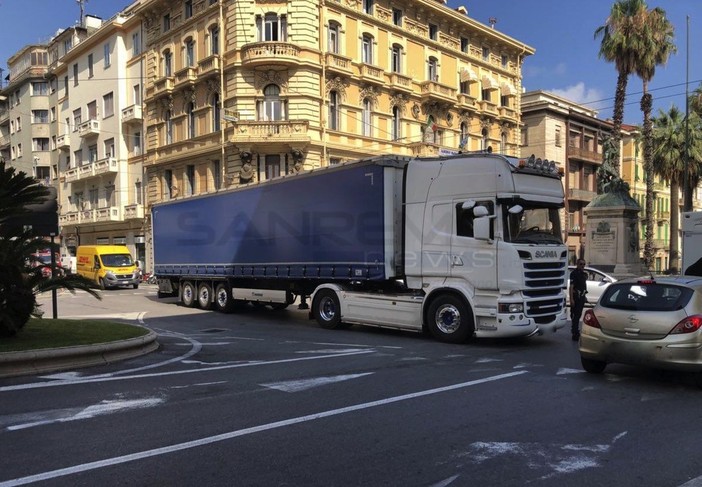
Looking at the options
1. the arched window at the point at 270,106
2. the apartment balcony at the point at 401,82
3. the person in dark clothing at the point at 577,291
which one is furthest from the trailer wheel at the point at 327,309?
the apartment balcony at the point at 401,82

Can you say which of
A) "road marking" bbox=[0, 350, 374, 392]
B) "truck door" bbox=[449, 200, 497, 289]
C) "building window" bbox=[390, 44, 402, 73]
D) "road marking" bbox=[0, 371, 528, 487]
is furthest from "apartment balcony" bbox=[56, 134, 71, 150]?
"road marking" bbox=[0, 371, 528, 487]

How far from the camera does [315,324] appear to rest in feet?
51.0

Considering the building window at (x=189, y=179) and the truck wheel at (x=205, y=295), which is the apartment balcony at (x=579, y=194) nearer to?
the building window at (x=189, y=179)

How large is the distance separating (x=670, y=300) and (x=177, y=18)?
121 ft

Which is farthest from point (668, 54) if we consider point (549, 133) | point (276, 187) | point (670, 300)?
point (670, 300)

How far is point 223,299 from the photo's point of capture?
61.4 ft

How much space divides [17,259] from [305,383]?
5236mm

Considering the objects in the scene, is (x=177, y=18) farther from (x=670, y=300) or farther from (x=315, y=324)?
(x=670, y=300)

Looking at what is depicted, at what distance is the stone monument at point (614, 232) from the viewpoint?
27.8 m

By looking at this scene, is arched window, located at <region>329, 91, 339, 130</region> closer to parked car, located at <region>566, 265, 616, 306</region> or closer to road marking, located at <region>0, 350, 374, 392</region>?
parked car, located at <region>566, 265, 616, 306</region>

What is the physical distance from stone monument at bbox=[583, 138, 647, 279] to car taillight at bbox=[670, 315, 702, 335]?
20885 millimetres

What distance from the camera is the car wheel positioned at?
28.2ft

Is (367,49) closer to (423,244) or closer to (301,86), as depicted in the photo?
(301,86)

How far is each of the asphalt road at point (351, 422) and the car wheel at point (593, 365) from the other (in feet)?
0.99
